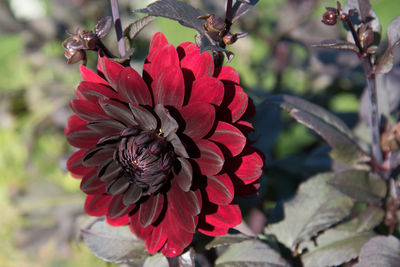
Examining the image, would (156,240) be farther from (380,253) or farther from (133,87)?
(380,253)

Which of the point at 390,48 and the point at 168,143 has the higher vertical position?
the point at 390,48

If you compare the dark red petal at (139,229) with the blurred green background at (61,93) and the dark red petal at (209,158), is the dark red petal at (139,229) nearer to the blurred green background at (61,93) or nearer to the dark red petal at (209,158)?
the dark red petal at (209,158)

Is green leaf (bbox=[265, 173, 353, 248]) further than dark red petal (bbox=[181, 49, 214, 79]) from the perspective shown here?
Yes

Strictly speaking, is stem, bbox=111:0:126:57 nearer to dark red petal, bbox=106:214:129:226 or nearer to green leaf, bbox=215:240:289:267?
dark red petal, bbox=106:214:129:226

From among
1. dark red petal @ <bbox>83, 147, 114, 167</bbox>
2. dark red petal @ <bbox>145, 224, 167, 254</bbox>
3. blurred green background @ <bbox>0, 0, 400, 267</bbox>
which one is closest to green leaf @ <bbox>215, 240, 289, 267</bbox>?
dark red petal @ <bbox>145, 224, 167, 254</bbox>

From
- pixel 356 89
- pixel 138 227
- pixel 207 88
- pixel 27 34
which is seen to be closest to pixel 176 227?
pixel 138 227

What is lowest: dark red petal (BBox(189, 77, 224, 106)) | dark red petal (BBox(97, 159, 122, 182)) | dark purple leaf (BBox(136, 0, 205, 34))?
dark red petal (BBox(97, 159, 122, 182))

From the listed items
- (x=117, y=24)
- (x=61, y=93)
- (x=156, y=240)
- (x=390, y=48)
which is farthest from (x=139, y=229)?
(x=61, y=93)
